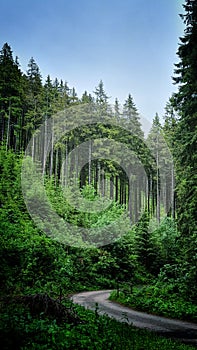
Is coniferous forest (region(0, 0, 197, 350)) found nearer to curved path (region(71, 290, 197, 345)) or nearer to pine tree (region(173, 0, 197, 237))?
pine tree (region(173, 0, 197, 237))

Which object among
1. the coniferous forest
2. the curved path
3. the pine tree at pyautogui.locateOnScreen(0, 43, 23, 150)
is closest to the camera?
the coniferous forest

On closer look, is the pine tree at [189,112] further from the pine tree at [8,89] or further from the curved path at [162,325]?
the pine tree at [8,89]

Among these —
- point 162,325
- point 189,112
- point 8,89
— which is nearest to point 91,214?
point 189,112

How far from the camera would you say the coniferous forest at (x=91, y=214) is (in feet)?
25.6

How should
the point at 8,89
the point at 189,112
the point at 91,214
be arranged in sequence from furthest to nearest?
the point at 8,89 → the point at 91,214 → the point at 189,112

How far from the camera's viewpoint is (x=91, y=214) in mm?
30188

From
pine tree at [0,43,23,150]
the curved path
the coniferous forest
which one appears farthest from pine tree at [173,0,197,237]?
pine tree at [0,43,23,150]

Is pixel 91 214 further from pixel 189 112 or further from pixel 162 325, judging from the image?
A: pixel 162 325

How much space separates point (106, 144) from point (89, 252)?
1996 cm

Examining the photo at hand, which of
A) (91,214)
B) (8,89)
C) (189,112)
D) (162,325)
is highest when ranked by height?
(8,89)

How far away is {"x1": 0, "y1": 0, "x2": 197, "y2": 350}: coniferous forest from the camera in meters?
7.79

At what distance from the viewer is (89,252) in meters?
26.9

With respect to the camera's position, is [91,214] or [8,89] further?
[8,89]

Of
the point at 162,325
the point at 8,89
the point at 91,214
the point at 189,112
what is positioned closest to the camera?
the point at 162,325
